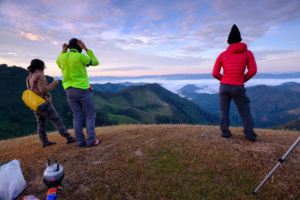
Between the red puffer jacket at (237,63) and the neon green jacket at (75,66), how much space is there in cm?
411

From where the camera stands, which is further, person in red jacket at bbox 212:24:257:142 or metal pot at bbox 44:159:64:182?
person in red jacket at bbox 212:24:257:142

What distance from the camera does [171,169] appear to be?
3.41m

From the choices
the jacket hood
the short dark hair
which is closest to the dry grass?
the short dark hair

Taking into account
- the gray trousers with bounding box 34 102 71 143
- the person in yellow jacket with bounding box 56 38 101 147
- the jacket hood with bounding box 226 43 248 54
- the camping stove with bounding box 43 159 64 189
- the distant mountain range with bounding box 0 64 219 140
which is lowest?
the distant mountain range with bounding box 0 64 219 140

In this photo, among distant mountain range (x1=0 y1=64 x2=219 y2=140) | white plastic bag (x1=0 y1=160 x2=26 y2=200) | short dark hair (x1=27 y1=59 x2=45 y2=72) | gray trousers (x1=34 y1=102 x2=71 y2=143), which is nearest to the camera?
white plastic bag (x1=0 y1=160 x2=26 y2=200)

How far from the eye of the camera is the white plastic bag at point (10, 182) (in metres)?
2.67

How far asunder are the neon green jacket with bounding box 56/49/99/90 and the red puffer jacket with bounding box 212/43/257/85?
4.11 meters

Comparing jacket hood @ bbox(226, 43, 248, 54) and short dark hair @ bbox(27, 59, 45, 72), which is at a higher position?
jacket hood @ bbox(226, 43, 248, 54)

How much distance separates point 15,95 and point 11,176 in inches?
4027

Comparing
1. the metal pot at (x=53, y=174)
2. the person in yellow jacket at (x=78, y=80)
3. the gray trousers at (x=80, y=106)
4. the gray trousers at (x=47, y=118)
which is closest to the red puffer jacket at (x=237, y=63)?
the person in yellow jacket at (x=78, y=80)

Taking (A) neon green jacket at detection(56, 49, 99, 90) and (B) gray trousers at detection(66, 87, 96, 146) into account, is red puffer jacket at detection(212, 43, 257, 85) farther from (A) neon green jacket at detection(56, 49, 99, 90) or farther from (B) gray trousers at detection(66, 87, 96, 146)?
(B) gray trousers at detection(66, 87, 96, 146)

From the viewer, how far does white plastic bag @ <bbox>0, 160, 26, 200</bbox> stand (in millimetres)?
2672

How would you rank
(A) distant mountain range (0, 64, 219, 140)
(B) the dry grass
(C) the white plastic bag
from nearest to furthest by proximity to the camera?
(C) the white plastic bag, (B) the dry grass, (A) distant mountain range (0, 64, 219, 140)

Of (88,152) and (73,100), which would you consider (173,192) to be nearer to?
(88,152)
